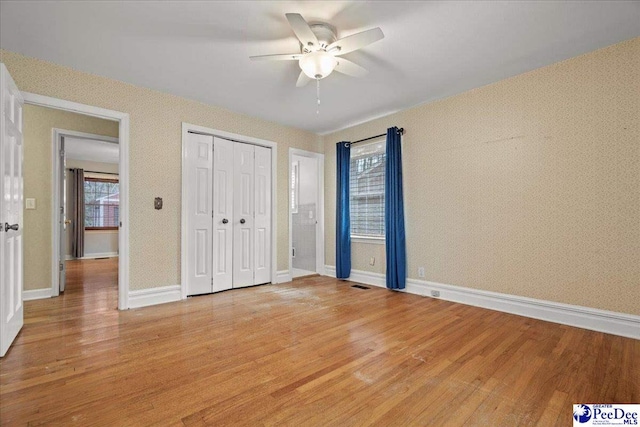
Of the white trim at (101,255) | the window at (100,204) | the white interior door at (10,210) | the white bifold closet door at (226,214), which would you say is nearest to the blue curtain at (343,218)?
the white bifold closet door at (226,214)

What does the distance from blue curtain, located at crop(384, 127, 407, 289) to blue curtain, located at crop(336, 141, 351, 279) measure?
2.74 ft

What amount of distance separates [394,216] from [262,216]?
198cm

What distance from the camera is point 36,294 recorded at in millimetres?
3742

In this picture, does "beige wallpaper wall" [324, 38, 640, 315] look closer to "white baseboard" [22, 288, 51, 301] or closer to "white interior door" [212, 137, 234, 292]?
"white interior door" [212, 137, 234, 292]

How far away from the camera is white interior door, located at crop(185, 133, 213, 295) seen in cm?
385

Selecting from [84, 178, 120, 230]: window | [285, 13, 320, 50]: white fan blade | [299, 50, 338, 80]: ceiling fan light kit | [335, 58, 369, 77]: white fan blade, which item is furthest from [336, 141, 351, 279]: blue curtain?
[84, 178, 120, 230]: window

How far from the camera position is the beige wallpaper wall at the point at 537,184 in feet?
8.45

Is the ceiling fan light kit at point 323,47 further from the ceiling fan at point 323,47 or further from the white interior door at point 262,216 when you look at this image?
the white interior door at point 262,216

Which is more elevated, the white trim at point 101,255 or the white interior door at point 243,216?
the white interior door at point 243,216

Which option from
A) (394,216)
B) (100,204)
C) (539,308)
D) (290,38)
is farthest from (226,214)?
(100,204)

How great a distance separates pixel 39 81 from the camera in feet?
9.39

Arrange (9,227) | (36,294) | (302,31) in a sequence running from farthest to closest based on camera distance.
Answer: (36,294) < (9,227) < (302,31)

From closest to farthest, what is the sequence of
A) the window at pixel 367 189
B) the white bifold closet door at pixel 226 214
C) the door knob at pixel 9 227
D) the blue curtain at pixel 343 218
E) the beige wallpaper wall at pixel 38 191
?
the door knob at pixel 9 227 < the beige wallpaper wall at pixel 38 191 < the white bifold closet door at pixel 226 214 < the window at pixel 367 189 < the blue curtain at pixel 343 218

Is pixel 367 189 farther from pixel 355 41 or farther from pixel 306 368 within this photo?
pixel 306 368
